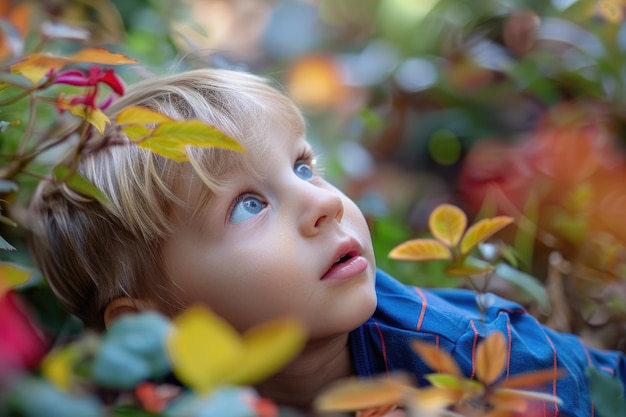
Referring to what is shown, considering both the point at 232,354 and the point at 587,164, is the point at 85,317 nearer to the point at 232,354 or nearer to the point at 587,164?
the point at 232,354

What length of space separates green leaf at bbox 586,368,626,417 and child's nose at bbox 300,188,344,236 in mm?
292

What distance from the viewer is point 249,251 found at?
0.76 metres

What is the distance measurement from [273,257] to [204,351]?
406 mm

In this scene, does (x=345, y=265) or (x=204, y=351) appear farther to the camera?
(x=345, y=265)

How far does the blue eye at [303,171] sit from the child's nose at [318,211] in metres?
0.09

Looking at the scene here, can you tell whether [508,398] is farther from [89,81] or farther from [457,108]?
[457,108]

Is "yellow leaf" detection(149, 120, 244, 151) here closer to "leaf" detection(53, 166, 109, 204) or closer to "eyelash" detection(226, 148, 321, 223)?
"leaf" detection(53, 166, 109, 204)

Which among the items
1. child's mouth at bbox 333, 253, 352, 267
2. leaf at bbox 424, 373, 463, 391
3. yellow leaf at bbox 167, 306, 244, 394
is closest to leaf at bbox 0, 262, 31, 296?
yellow leaf at bbox 167, 306, 244, 394

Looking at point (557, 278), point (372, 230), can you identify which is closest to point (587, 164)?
point (557, 278)

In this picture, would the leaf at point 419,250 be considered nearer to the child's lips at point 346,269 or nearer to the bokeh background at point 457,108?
the child's lips at point 346,269

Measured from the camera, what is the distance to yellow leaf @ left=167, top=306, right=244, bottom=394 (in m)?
0.34

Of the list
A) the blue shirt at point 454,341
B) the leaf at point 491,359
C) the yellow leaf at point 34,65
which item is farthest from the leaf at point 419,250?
the yellow leaf at point 34,65

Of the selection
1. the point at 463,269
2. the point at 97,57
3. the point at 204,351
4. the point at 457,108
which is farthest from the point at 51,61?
the point at 457,108

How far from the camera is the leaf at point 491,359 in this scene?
1.63 ft
